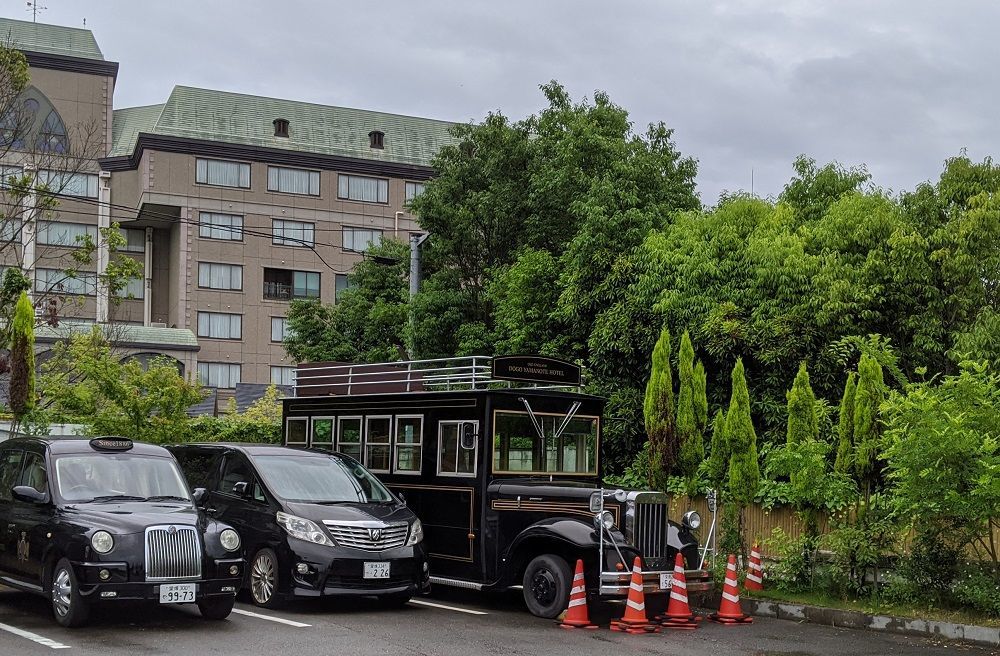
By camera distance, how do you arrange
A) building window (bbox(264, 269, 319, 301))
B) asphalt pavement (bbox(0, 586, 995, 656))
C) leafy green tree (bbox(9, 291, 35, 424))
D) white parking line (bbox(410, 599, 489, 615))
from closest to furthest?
asphalt pavement (bbox(0, 586, 995, 656)) < white parking line (bbox(410, 599, 489, 615)) < leafy green tree (bbox(9, 291, 35, 424)) < building window (bbox(264, 269, 319, 301))

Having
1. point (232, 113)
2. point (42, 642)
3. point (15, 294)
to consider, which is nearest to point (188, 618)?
point (42, 642)

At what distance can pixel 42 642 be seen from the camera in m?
10.4

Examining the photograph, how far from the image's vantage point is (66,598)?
37.1 feet

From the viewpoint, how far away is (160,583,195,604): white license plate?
11.2 m

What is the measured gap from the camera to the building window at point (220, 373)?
2507 inches

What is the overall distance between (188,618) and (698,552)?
5.86 meters

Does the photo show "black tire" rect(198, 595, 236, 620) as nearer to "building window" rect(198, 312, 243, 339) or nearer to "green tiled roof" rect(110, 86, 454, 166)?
"building window" rect(198, 312, 243, 339)

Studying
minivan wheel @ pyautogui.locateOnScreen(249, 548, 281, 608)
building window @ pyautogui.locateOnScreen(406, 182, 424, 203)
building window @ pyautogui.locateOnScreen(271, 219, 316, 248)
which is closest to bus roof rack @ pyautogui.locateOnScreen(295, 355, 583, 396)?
minivan wheel @ pyautogui.locateOnScreen(249, 548, 281, 608)

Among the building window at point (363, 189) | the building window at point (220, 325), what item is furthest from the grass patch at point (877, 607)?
the building window at point (363, 189)

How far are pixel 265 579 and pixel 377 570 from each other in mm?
1381

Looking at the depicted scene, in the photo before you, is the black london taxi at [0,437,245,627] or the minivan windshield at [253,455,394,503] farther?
the minivan windshield at [253,455,394,503]

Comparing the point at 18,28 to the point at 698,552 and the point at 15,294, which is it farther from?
the point at 698,552

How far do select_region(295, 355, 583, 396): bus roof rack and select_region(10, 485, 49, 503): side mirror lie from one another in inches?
219

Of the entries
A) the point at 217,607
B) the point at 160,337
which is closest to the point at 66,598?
the point at 217,607
